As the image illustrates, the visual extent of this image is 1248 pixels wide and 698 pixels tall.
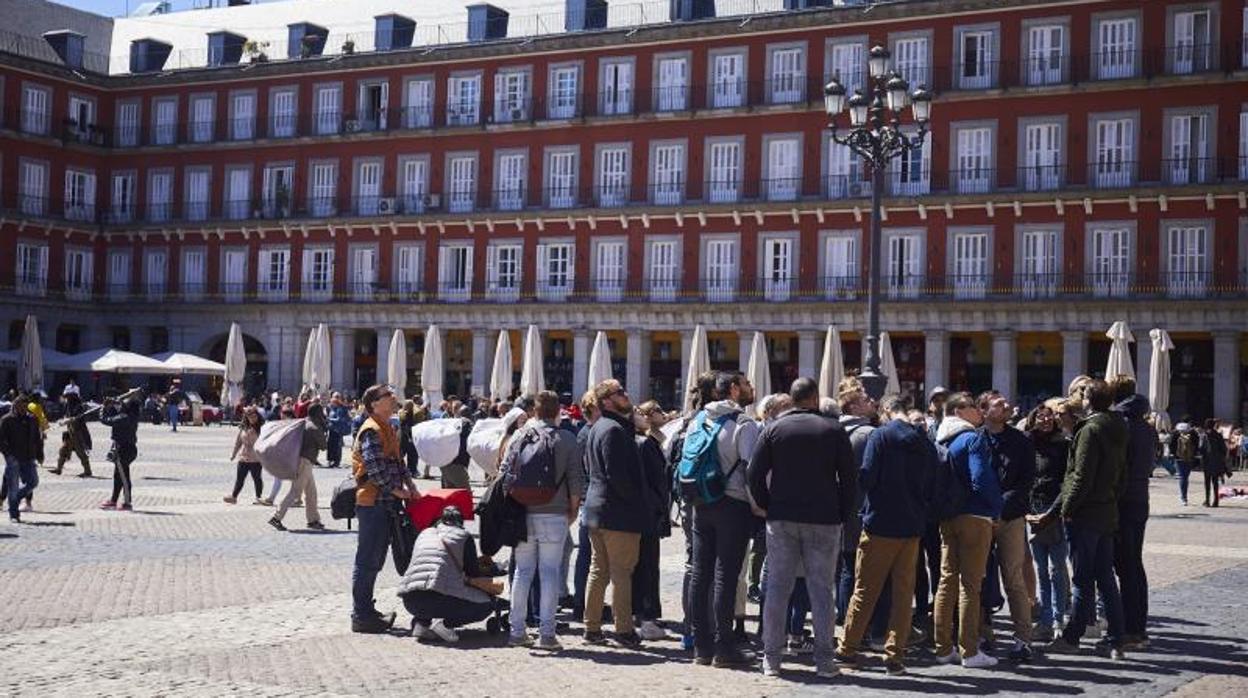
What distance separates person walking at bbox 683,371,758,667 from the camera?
10.5 meters

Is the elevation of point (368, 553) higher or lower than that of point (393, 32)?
lower

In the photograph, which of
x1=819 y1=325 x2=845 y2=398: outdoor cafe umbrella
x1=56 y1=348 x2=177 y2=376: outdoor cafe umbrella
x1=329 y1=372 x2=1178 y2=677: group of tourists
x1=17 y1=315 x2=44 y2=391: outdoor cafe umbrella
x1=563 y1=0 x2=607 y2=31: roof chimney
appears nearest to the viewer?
x1=329 y1=372 x2=1178 y2=677: group of tourists

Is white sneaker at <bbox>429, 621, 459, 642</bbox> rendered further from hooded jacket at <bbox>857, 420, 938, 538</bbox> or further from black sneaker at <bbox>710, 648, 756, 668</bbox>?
hooded jacket at <bbox>857, 420, 938, 538</bbox>

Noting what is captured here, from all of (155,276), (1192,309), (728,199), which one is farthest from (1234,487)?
(155,276)

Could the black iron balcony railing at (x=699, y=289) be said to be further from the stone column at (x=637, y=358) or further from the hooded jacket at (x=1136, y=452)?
the hooded jacket at (x=1136, y=452)

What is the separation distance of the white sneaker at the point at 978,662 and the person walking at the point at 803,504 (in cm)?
116

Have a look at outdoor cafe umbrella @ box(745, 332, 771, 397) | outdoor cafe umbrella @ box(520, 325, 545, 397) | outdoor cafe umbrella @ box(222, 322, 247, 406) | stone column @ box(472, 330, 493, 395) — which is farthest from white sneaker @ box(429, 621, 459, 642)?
stone column @ box(472, 330, 493, 395)

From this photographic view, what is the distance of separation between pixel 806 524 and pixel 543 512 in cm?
214

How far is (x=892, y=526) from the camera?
34.1 ft

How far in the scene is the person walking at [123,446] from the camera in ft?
66.7

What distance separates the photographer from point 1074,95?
150 ft

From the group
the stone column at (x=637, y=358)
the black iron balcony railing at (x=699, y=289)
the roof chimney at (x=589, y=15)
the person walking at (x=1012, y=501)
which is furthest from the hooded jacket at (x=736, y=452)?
the roof chimney at (x=589, y=15)

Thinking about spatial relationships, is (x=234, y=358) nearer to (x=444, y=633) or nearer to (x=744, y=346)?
(x=744, y=346)

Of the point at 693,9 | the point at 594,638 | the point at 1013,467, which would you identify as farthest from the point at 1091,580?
the point at 693,9
